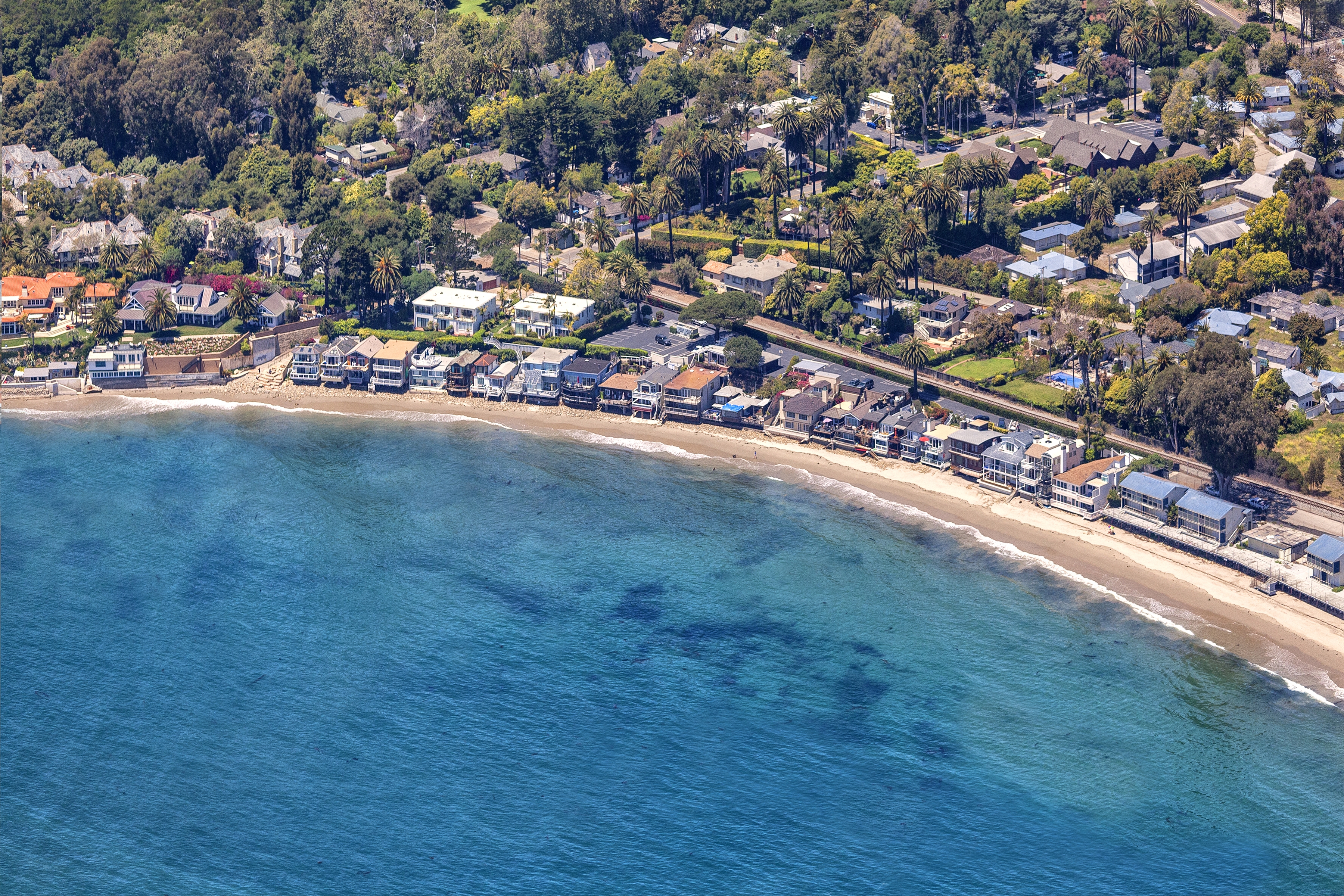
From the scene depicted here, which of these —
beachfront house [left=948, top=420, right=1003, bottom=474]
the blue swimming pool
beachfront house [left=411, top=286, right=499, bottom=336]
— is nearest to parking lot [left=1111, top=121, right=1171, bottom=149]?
the blue swimming pool

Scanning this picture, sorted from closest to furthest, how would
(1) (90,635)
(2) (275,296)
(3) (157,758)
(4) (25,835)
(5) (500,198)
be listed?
(4) (25,835), (3) (157,758), (1) (90,635), (2) (275,296), (5) (500,198)

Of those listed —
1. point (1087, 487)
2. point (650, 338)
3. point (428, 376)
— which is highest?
point (650, 338)

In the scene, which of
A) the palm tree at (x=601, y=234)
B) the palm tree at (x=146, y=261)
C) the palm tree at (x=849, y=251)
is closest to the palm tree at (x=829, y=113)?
the palm tree at (x=849, y=251)

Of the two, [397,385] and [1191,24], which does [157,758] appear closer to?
[397,385]

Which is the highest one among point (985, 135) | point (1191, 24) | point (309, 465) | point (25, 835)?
point (1191, 24)

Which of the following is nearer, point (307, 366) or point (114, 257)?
point (307, 366)

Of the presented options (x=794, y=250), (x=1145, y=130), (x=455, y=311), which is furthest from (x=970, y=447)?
(x=1145, y=130)

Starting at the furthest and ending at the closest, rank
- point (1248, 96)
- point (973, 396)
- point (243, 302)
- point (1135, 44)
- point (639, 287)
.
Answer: point (1135, 44)
point (1248, 96)
point (243, 302)
point (639, 287)
point (973, 396)

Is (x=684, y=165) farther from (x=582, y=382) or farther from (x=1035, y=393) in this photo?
→ (x=1035, y=393)

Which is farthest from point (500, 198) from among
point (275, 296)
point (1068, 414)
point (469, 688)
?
point (469, 688)
